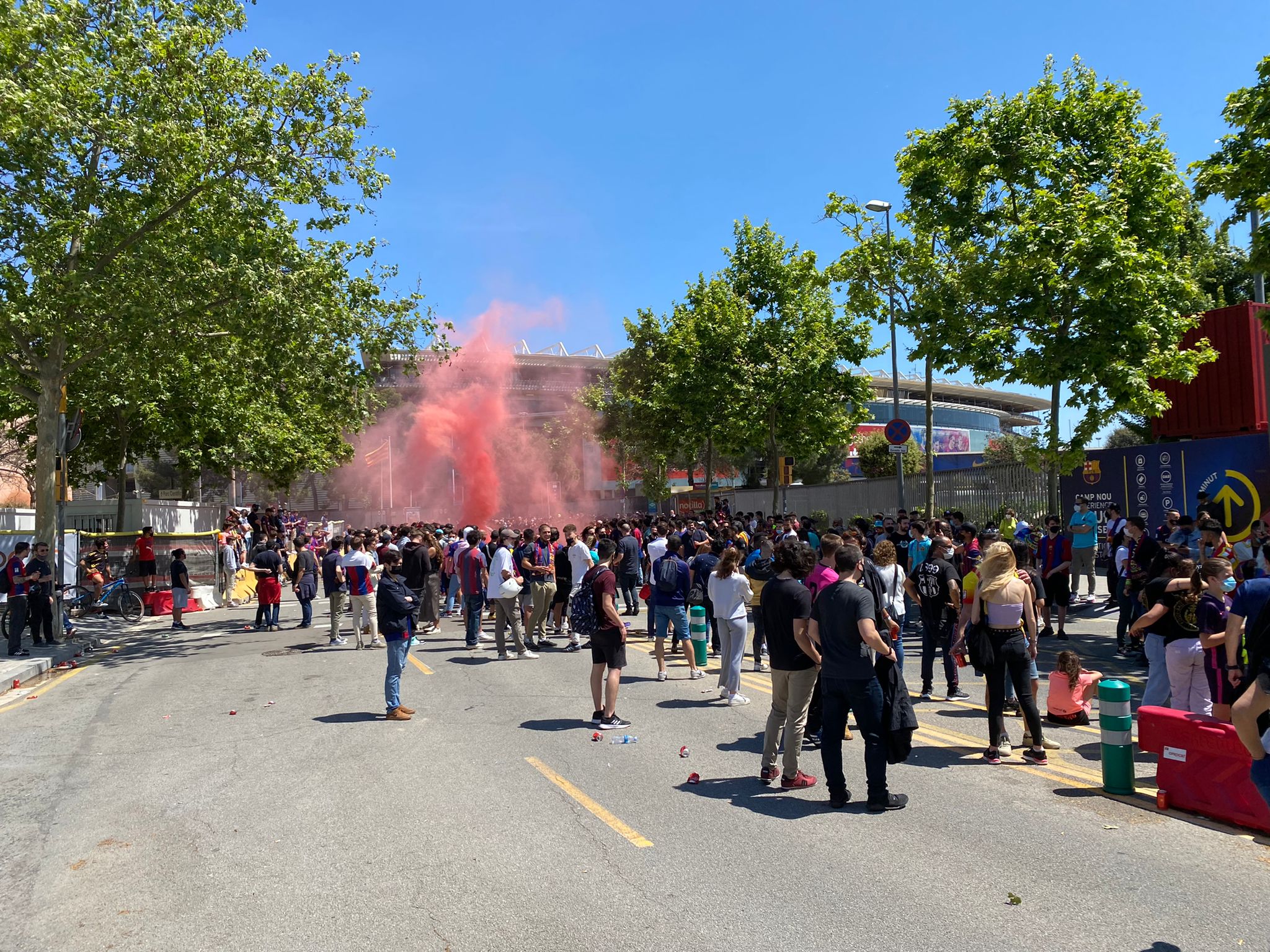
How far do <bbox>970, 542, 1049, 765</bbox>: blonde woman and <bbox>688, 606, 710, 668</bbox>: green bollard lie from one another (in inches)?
189

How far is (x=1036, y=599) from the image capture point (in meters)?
9.28

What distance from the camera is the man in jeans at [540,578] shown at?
43.4 ft

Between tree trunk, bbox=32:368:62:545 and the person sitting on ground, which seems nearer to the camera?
the person sitting on ground

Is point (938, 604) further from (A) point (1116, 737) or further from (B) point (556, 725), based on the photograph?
(B) point (556, 725)

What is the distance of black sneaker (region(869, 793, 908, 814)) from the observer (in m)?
5.78

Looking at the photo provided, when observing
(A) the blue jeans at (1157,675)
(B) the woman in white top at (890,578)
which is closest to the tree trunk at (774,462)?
(B) the woman in white top at (890,578)

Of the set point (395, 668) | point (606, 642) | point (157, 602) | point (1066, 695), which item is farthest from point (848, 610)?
point (157, 602)

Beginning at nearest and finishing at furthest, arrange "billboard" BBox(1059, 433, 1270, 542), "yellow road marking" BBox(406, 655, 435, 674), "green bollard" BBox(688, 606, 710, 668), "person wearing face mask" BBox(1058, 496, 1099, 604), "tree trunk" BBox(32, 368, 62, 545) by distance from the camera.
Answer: "green bollard" BBox(688, 606, 710, 668)
"yellow road marking" BBox(406, 655, 435, 674)
"person wearing face mask" BBox(1058, 496, 1099, 604)
"tree trunk" BBox(32, 368, 62, 545)
"billboard" BBox(1059, 433, 1270, 542)

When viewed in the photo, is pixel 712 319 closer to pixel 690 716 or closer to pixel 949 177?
pixel 949 177

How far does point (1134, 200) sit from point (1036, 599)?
10094 millimetres

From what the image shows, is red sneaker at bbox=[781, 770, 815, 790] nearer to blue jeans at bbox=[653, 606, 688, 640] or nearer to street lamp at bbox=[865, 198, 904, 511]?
blue jeans at bbox=[653, 606, 688, 640]

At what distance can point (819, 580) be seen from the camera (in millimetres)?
6766

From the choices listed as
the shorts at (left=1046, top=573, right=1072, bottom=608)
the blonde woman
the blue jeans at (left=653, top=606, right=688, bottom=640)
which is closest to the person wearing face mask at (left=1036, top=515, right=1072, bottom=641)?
the shorts at (left=1046, top=573, right=1072, bottom=608)

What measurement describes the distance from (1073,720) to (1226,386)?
14.9m
